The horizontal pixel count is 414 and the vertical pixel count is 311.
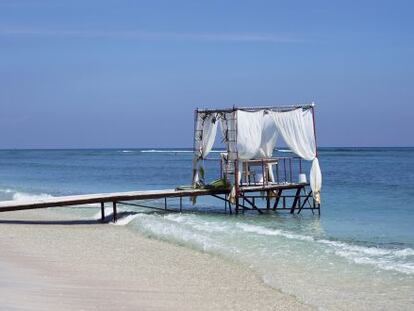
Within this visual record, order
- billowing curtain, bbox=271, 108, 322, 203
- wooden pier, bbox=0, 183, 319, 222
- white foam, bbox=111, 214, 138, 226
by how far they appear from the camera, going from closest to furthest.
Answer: wooden pier, bbox=0, 183, 319, 222 < white foam, bbox=111, 214, 138, 226 < billowing curtain, bbox=271, 108, 322, 203

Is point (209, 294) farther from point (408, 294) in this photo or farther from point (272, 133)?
point (272, 133)

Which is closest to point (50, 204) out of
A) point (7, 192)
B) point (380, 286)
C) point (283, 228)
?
point (283, 228)

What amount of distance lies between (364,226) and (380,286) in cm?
876

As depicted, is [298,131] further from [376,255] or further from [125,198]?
[376,255]

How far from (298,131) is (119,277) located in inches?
448

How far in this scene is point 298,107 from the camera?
20.7m

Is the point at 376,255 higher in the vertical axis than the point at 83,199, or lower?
lower

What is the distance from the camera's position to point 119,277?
10328 mm

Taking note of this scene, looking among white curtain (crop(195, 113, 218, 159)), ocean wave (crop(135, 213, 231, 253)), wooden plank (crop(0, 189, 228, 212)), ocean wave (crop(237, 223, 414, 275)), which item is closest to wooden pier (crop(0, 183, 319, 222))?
wooden plank (crop(0, 189, 228, 212))

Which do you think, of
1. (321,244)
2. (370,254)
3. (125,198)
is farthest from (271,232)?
(125,198)

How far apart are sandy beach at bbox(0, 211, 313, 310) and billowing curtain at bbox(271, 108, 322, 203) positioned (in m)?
7.02

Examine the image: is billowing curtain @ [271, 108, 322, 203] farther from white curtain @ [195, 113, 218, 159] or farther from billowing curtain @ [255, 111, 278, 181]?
white curtain @ [195, 113, 218, 159]

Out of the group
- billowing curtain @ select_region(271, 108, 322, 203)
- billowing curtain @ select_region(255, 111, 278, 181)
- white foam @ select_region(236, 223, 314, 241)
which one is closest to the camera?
white foam @ select_region(236, 223, 314, 241)

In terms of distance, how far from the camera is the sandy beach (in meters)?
8.55
